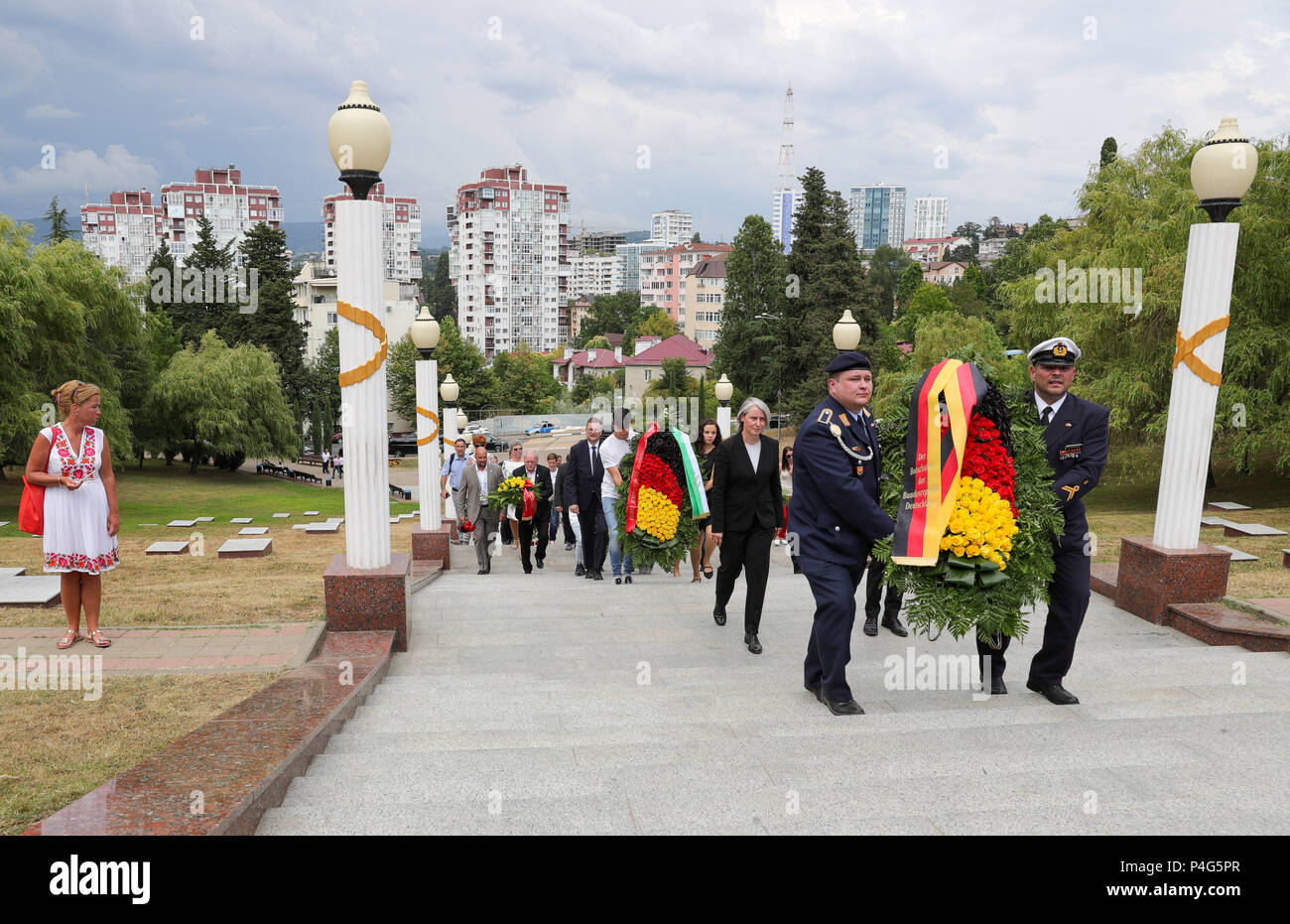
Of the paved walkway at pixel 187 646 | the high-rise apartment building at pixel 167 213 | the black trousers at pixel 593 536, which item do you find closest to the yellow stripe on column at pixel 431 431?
the black trousers at pixel 593 536

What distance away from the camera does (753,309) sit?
205 ft

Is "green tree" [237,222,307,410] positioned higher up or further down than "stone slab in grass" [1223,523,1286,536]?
higher up

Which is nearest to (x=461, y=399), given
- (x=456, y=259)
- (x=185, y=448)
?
(x=185, y=448)

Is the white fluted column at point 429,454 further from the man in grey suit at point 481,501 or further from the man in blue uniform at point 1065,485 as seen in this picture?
the man in blue uniform at point 1065,485

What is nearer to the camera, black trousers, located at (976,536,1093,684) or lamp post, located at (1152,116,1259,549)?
black trousers, located at (976,536,1093,684)

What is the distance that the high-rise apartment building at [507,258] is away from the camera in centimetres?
14575

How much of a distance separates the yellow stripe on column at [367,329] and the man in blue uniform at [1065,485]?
4.31 meters

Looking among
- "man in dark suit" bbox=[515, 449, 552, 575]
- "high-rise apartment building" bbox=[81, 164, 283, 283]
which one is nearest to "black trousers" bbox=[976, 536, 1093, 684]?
"man in dark suit" bbox=[515, 449, 552, 575]

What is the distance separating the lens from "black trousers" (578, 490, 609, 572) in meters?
11.5

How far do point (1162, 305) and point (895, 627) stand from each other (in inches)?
597

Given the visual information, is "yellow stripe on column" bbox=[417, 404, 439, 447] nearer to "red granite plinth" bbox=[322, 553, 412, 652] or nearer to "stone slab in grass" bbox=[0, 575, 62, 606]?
"stone slab in grass" bbox=[0, 575, 62, 606]

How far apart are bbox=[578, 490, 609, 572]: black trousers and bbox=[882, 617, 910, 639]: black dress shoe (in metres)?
4.63

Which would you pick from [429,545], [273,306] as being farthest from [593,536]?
[273,306]

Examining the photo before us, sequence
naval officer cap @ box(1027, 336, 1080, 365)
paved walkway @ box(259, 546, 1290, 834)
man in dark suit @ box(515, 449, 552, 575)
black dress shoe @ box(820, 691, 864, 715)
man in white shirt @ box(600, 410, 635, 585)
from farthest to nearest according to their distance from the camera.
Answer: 1. man in dark suit @ box(515, 449, 552, 575)
2. man in white shirt @ box(600, 410, 635, 585)
3. naval officer cap @ box(1027, 336, 1080, 365)
4. black dress shoe @ box(820, 691, 864, 715)
5. paved walkway @ box(259, 546, 1290, 834)
